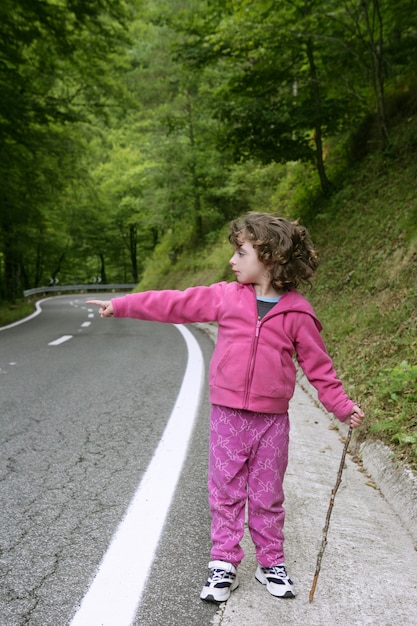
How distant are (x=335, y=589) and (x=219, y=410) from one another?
3.00ft

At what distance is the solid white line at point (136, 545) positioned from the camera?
2.06 m

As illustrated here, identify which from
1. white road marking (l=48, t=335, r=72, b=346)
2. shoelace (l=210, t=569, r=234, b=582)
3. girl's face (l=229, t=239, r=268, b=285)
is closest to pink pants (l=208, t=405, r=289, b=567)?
shoelace (l=210, t=569, r=234, b=582)

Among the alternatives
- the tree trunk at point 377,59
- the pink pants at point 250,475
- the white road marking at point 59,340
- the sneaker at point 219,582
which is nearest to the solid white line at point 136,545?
the sneaker at point 219,582

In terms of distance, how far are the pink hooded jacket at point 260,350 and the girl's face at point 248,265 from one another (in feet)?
0.18

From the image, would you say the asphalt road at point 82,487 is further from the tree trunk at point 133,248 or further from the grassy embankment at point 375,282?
the tree trunk at point 133,248

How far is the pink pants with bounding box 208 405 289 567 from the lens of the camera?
237 cm

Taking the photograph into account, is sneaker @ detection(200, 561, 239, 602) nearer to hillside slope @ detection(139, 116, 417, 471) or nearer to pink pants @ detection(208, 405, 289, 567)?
pink pants @ detection(208, 405, 289, 567)

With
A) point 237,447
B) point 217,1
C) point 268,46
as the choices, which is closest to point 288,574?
point 237,447

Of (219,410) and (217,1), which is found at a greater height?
(217,1)

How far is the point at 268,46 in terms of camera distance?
10.2 meters

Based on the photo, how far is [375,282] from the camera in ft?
25.1

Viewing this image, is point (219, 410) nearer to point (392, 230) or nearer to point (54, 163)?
point (392, 230)

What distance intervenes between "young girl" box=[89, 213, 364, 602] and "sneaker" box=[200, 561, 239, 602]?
0.09 feet

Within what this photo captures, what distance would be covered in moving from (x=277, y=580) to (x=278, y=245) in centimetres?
148
